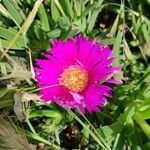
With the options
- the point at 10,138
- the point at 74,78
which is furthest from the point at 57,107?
the point at 10,138

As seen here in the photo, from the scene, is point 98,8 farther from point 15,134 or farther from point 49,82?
point 15,134

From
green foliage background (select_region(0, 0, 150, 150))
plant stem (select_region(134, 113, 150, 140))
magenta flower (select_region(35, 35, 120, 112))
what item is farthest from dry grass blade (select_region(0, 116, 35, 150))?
plant stem (select_region(134, 113, 150, 140))

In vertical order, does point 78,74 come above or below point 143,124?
above

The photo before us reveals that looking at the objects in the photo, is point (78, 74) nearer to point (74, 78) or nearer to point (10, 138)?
point (74, 78)

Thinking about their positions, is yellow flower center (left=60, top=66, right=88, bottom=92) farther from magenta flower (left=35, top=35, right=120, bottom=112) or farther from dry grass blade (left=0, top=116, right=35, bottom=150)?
dry grass blade (left=0, top=116, right=35, bottom=150)

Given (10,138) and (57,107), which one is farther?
(57,107)
